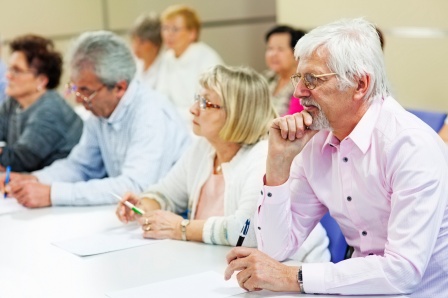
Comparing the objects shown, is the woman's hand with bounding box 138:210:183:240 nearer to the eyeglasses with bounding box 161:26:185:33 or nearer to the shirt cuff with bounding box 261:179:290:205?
the shirt cuff with bounding box 261:179:290:205

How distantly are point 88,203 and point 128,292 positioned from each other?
44.9 inches

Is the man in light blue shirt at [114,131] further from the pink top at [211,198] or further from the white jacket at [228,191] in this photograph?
the pink top at [211,198]

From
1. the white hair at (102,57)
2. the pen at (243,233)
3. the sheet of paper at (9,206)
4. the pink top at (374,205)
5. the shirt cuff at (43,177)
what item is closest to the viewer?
the pink top at (374,205)

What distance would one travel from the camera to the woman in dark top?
12.1 ft

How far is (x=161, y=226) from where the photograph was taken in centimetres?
243

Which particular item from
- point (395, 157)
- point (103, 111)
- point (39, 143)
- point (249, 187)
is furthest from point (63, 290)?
point (39, 143)

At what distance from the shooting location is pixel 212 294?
6.08ft

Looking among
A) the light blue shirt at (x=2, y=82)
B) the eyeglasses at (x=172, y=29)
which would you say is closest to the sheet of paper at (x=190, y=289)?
the light blue shirt at (x=2, y=82)

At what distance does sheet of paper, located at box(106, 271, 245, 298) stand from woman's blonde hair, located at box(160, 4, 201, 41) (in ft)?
15.5

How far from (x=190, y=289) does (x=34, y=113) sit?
2113 mm

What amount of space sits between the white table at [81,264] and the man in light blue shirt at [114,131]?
317mm

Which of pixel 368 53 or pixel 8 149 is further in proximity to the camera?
pixel 8 149

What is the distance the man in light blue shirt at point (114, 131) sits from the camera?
2.98 metres

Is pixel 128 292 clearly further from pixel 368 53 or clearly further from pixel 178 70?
pixel 178 70
